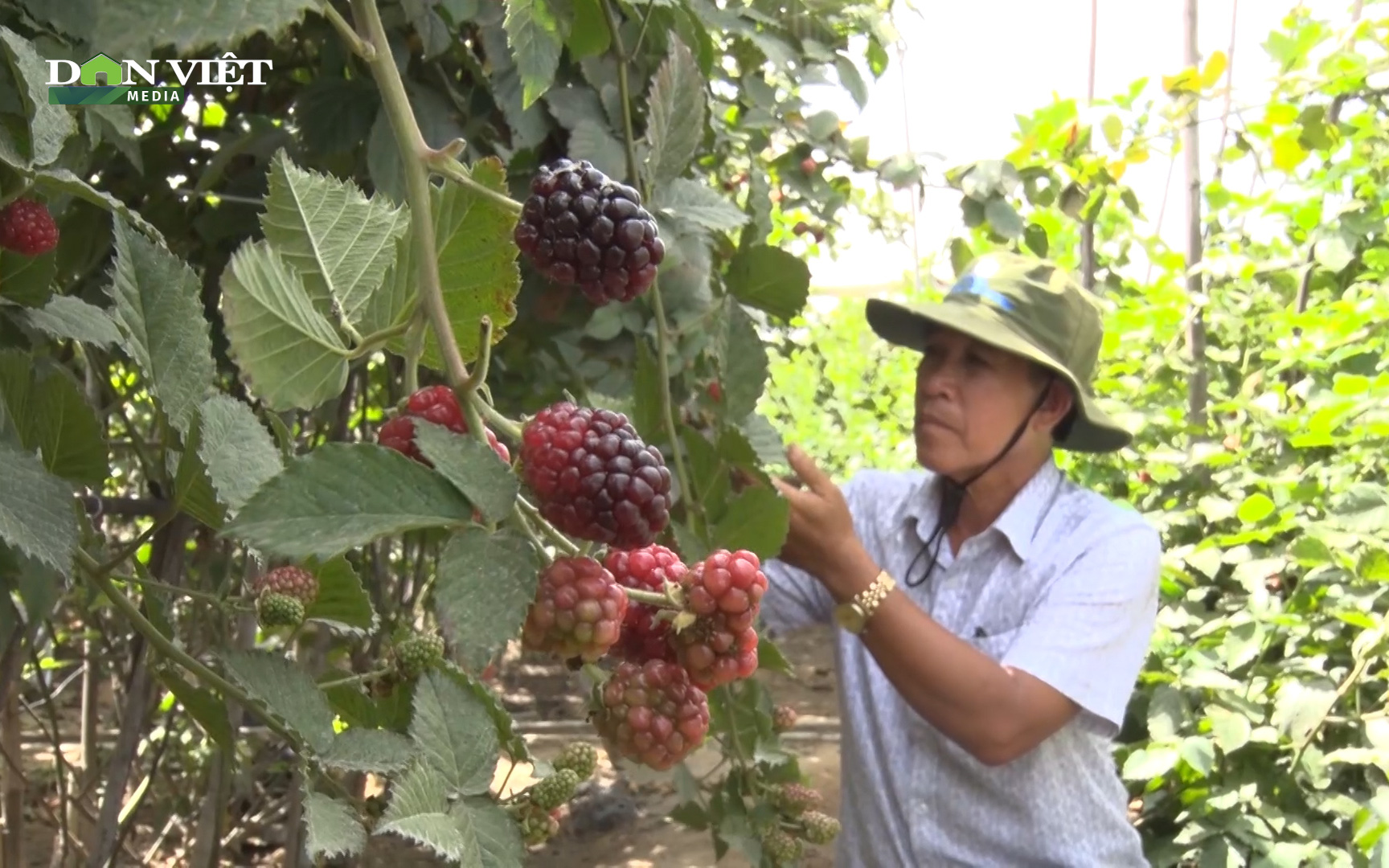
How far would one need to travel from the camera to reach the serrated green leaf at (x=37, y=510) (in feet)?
1.28

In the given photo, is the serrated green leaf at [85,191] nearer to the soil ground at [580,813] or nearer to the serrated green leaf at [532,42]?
the serrated green leaf at [532,42]

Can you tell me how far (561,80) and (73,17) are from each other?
381 millimetres

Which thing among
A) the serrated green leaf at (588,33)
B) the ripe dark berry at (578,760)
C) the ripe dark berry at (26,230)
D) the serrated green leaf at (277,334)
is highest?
the serrated green leaf at (588,33)

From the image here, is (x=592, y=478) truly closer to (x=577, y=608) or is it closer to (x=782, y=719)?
(x=577, y=608)

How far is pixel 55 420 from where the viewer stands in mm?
450

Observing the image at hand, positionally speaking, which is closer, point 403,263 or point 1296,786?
point 403,263

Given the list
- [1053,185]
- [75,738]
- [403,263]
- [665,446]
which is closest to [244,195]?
[665,446]

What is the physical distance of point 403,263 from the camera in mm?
410

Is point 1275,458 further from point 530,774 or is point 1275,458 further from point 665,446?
point 530,774

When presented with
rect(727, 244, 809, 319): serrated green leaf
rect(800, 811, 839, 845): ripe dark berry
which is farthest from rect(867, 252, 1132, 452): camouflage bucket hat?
rect(800, 811, 839, 845): ripe dark berry

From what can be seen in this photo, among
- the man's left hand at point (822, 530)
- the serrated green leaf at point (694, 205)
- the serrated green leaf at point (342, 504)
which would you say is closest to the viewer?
the serrated green leaf at point (342, 504)

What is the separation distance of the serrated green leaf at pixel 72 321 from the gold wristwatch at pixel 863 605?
2.43ft

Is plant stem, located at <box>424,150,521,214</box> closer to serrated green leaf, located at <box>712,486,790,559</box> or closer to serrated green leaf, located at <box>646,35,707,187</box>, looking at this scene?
serrated green leaf, located at <box>646,35,707,187</box>

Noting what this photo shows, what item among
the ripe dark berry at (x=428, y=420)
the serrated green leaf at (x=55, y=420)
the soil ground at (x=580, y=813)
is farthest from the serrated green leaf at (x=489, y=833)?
the soil ground at (x=580, y=813)
